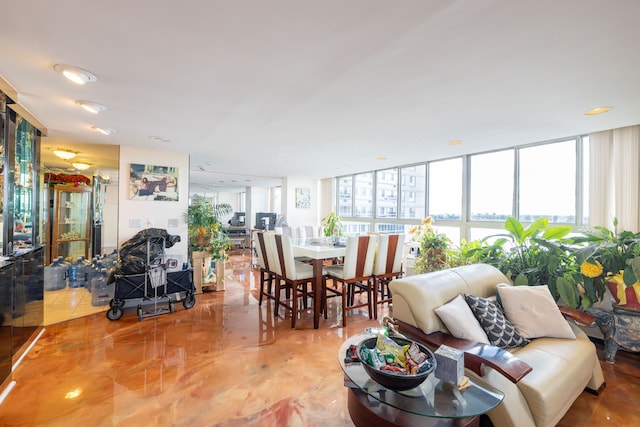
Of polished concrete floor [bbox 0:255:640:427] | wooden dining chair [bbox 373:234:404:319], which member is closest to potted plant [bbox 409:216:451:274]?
wooden dining chair [bbox 373:234:404:319]

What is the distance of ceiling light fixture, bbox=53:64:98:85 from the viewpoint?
1968mm

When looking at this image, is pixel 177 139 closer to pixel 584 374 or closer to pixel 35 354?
pixel 35 354

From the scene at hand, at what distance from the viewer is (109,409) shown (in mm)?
1943

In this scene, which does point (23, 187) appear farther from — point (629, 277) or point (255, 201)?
point (255, 201)

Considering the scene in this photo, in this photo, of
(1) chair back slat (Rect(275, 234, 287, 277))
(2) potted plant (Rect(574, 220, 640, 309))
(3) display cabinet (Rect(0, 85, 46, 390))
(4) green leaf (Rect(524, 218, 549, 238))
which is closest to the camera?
(3) display cabinet (Rect(0, 85, 46, 390))

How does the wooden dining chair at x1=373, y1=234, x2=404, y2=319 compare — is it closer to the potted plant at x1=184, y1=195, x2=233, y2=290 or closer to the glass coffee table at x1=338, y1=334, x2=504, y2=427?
the glass coffee table at x1=338, y1=334, x2=504, y2=427

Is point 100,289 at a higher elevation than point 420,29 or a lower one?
lower

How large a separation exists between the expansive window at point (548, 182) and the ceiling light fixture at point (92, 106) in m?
5.48

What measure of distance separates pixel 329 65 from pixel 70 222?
6259mm

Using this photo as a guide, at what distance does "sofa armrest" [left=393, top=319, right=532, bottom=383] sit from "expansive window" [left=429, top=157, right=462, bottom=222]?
3.81m

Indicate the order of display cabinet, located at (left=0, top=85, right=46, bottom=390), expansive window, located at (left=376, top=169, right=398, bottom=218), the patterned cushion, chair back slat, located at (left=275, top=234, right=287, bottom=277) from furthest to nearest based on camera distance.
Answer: expansive window, located at (left=376, top=169, right=398, bottom=218) < chair back slat, located at (left=275, top=234, right=287, bottom=277) < display cabinet, located at (left=0, top=85, right=46, bottom=390) < the patterned cushion

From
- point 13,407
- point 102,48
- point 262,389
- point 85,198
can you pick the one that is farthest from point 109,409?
point 85,198

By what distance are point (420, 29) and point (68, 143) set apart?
201 inches

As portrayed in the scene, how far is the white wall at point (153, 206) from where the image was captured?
13.8ft
